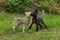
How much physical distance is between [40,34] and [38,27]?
1167 millimetres

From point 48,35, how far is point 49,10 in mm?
5797

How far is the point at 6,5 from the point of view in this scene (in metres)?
17.8

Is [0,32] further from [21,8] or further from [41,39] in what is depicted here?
[21,8]

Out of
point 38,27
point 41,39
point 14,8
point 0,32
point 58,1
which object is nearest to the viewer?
point 41,39

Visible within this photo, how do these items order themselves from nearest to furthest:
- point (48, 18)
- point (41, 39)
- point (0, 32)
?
1. point (41, 39)
2. point (0, 32)
3. point (48, 18)

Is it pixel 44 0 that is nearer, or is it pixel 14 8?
pixel 14 8

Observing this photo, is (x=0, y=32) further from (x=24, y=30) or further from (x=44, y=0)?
(x=44, y=0)

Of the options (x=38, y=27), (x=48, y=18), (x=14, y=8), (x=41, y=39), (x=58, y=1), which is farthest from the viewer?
(x=58, y=1)

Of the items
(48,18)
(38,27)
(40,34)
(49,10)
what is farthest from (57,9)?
(40,34)

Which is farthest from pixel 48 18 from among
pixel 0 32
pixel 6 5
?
pixel 0 32

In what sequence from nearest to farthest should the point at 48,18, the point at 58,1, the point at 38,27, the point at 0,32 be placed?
1. the point at 0,32
2. the point at 38,27
3. the point at 48,18
4. the point at 58,1

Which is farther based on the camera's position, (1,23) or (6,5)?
(6,5)

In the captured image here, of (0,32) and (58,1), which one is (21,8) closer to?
(58,1)

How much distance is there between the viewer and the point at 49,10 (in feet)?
59.1
